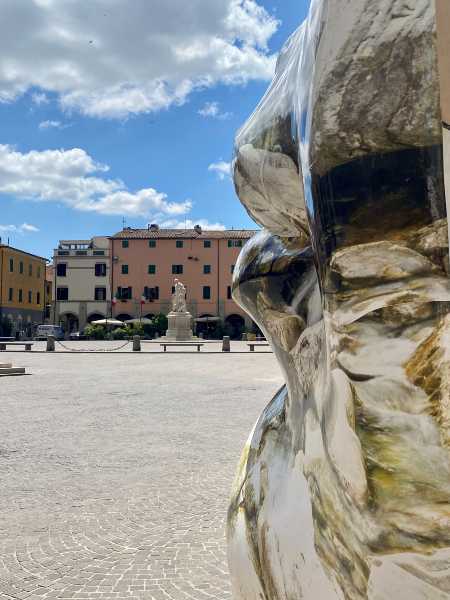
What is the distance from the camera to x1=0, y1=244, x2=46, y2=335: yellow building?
181 ft

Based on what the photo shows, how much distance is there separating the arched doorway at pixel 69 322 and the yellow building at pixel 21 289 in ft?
9.77

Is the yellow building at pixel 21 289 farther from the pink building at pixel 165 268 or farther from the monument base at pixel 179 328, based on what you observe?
the monument base at pixel 179 328

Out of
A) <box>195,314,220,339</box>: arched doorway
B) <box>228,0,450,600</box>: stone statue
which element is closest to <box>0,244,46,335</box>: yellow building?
<box>195,314,220,339</box>: arched doorway

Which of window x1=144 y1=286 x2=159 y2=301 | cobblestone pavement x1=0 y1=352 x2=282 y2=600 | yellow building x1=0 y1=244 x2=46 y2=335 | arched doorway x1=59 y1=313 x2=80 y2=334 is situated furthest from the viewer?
arched doorway x1=59 y1=313 x2=80 y2=334

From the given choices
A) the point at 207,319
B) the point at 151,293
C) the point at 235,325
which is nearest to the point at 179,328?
the point at 207,319

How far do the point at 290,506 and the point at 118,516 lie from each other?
3.24 metres

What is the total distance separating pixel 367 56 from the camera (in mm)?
546

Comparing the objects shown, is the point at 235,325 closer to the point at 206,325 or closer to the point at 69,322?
the point at 206,325

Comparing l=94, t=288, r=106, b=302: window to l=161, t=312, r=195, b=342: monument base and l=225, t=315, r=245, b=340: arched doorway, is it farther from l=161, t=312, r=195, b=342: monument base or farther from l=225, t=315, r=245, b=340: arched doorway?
l=161, t=312, r=195, b=342: monument base

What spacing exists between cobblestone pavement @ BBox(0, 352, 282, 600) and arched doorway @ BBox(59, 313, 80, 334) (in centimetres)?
5288

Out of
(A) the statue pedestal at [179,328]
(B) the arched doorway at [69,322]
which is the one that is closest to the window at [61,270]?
(B) the arched doorway at [69,322]

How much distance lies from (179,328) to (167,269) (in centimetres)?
2138

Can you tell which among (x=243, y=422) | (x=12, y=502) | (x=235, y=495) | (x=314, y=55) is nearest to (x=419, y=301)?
(x=314, y=55)

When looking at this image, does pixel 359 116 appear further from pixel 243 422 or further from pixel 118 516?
pixel 243 422
